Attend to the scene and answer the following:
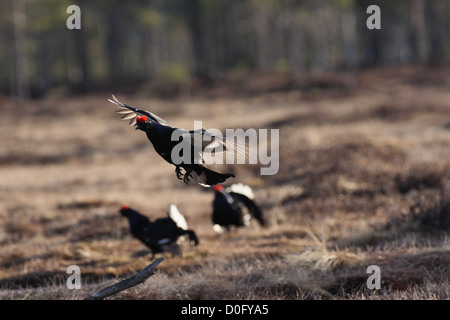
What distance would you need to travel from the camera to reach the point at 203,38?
2152 inches

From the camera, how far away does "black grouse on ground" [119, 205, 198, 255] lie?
7.18 meters

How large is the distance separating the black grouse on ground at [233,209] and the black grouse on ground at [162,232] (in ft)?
2.82

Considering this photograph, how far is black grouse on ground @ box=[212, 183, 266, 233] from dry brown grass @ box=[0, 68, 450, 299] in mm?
265

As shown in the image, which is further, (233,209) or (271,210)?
(271,210)

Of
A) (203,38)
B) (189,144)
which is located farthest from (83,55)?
(189,144)

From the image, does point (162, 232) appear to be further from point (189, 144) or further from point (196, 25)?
point (196, 25)

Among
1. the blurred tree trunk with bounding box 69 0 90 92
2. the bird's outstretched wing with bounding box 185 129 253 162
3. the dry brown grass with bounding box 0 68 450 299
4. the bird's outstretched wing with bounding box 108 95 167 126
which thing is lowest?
the dry brown grass with bounding box 0 68 450 299

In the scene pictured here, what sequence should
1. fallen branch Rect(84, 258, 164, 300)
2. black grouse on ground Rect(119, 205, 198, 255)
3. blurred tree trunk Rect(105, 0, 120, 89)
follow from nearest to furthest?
fallen branch Rect(84, 258, 164, 300)
black grouse on ground Rect(119, 205, 198, 255)
blurred tree trunk Rect(105, 0, 120, 89)

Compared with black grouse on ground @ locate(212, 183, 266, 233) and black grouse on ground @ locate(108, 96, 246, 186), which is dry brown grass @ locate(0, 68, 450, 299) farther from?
black grouse on ground @ locate(108, 96, 246, 186)

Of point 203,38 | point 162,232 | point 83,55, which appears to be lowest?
point 162,232

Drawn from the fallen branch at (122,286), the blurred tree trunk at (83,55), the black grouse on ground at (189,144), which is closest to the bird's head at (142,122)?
the black grouse on ground at (189,144)

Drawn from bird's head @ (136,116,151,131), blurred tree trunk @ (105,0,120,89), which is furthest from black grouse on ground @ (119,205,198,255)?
blurred tree trunk @ (105,0,120,89)

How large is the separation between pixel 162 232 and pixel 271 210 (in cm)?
335

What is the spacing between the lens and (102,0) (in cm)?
4641
